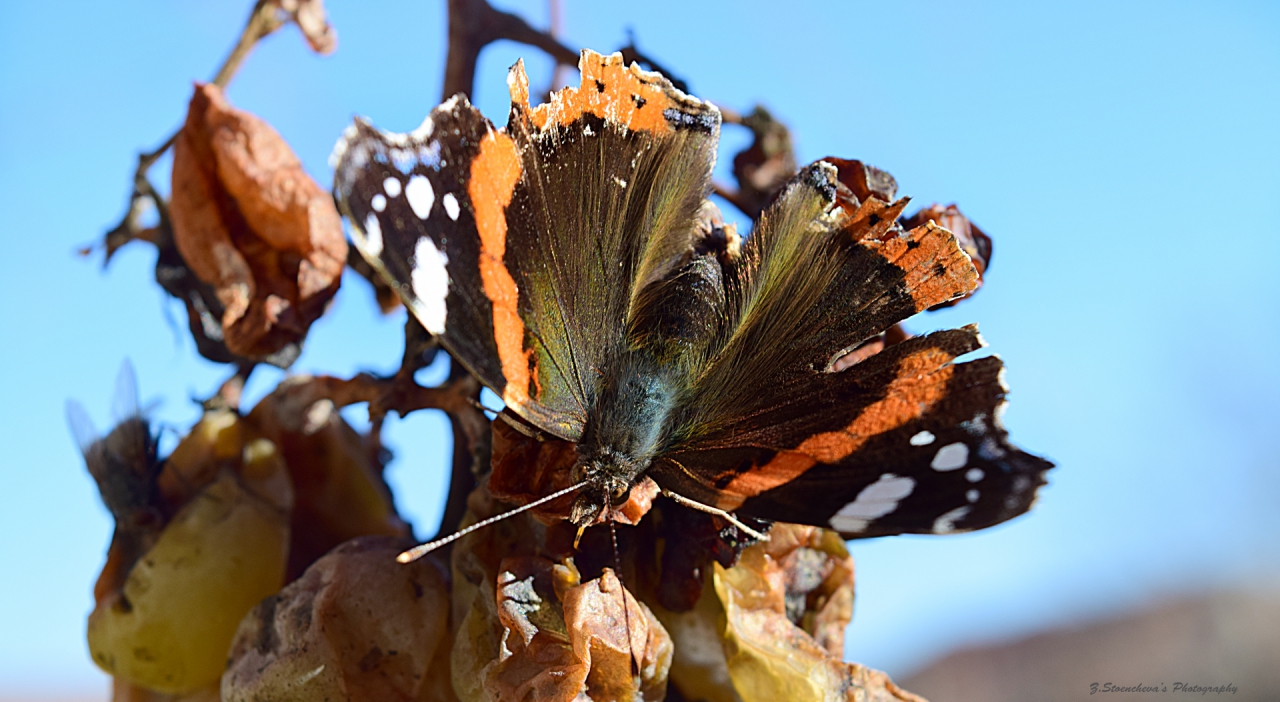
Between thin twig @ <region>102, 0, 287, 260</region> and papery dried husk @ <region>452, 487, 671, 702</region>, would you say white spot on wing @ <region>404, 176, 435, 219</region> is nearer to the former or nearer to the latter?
papery dried husk @ <region>452, 487, 671, 702</region>

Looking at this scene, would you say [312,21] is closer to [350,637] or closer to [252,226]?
[252,226]

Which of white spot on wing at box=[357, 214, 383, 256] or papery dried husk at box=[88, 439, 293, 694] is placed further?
papery dried husk at box=[88, 439, 293, 694]

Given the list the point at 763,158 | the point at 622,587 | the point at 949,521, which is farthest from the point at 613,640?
the point at 763,158

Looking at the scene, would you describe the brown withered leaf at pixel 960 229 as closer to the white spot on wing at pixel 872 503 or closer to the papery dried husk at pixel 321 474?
the white spot on wing at pixel 872 503

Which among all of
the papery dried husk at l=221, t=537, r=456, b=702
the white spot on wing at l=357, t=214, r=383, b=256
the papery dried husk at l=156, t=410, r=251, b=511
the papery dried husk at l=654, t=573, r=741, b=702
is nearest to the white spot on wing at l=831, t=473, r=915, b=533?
the papery dried husk at l=654, t=573, r=741, b=702

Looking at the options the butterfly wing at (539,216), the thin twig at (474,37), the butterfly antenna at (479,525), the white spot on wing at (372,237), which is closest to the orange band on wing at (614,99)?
the butterfly wing at (539,216)

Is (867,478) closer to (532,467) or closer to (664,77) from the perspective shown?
(532,467)
